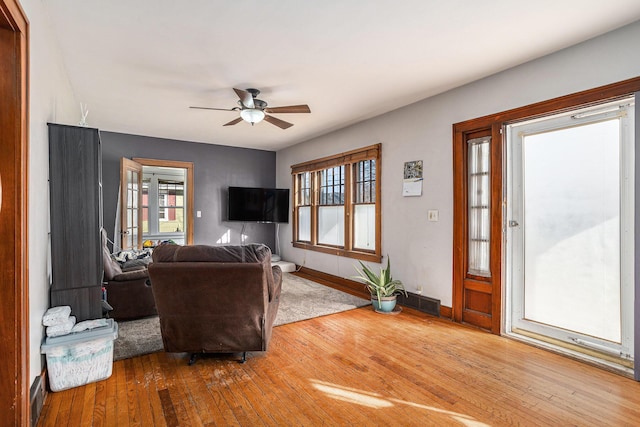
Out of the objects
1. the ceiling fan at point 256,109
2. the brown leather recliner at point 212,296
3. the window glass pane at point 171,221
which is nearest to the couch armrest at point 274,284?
the brown leather recliner at point 212,296

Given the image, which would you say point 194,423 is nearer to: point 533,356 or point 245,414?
point 245,414

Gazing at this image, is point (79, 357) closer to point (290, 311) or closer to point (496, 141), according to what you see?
point (290, 311)

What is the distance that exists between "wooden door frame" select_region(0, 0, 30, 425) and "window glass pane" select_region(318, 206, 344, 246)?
14.3 feet

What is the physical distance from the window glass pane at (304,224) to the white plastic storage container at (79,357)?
169 inches

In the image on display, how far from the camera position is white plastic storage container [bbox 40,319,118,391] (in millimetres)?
2166

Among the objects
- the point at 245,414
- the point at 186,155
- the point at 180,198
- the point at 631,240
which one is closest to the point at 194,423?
the point at 245,414

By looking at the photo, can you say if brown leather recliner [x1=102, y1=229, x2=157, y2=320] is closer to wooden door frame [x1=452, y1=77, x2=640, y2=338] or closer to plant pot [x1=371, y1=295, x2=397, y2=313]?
plant pot [x1=371, y1=295, x2=397, y2=313]

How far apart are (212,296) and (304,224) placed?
426 centimetres

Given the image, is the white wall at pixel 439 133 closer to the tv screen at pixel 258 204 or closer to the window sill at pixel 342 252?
the window sill at pixel 342 252

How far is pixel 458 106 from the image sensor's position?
3654 mm

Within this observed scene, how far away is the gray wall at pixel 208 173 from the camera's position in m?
5.70

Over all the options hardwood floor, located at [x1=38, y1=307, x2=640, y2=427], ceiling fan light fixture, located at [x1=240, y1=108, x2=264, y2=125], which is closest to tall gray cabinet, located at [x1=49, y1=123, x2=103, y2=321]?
hardwood floor, located at [x1=38, y1=307, x2=640, y2=427]

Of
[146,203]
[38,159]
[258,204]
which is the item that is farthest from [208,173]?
[38,159]

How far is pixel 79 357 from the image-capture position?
225 centimetres
